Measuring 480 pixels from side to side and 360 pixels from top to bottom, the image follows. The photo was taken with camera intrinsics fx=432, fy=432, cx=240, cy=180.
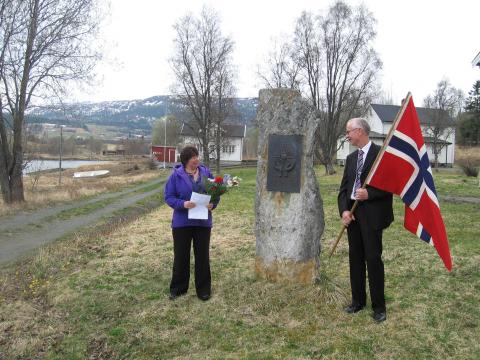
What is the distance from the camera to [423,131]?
4678 cm

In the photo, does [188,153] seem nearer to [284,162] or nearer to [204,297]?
[284,162]

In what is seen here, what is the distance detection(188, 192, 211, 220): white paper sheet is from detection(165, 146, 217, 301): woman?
0.22ft

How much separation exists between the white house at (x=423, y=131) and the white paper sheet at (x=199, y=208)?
41471mm

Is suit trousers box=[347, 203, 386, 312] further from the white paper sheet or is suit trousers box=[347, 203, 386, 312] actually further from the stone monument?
the white paper sheet

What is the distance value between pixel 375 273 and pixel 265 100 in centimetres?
255

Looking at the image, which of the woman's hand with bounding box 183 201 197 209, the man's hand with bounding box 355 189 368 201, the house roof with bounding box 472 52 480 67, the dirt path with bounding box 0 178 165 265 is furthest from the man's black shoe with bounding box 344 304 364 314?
the house roof with bounding box 472 52 480 67

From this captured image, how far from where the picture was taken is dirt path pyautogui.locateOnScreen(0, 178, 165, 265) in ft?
29.6

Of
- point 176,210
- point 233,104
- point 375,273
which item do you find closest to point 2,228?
point 176,210

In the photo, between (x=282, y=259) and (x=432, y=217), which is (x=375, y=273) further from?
(x=282, y=259)

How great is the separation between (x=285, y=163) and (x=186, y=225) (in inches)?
57.3

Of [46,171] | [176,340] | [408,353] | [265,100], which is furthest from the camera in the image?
[46,171]

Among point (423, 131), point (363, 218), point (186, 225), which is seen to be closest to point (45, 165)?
point (423, 131)

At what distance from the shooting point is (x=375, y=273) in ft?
14.9

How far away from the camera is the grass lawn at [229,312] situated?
4137 millimetres
